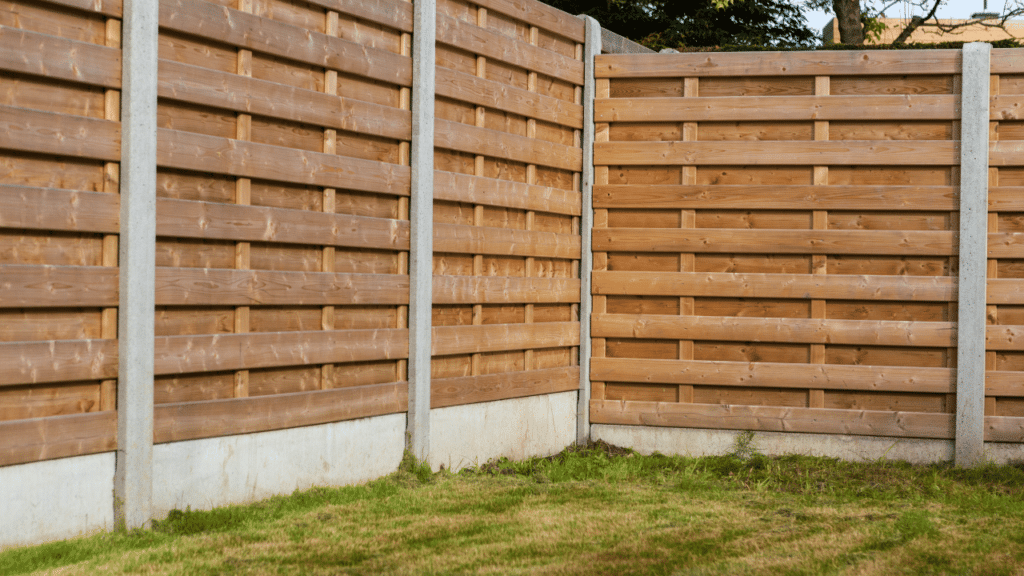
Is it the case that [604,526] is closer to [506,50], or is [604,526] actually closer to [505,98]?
[505,98]

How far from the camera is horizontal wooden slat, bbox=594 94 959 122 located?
654cm

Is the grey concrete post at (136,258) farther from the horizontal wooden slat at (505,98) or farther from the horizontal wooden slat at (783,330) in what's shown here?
the horizontal wooden slat at (783,330)

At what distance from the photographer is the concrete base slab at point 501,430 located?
5953 mm

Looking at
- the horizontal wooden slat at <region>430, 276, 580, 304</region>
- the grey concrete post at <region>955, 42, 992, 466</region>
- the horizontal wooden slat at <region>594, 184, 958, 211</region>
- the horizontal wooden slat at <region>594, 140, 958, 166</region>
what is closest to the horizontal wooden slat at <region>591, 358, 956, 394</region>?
the grey concrete post at <region>955, 42, 992, 466</region>

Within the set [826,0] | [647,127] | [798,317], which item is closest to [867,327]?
[798,317]

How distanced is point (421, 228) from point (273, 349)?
126 centimetres

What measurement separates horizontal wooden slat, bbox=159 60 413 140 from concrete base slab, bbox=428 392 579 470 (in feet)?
5.82

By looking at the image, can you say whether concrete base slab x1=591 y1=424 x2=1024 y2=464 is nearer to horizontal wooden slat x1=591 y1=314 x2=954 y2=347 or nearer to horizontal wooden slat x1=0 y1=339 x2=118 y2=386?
horizontal wooden slat x1=591 y1=314 x2=954 y2=347

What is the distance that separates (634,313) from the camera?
6.89 meters

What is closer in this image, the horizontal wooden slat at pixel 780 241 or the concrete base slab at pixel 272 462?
the concrete base slab at pixel 272 462

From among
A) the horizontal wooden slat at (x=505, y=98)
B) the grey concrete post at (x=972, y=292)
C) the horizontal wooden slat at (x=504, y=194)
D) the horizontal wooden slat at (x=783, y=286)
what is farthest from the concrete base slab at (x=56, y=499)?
the grey concrete post at (x=972, y=292)

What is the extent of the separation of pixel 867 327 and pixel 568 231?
218 centimetres

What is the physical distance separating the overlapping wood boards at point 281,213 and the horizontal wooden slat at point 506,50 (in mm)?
348

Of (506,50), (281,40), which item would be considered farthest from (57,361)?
(506,50)
